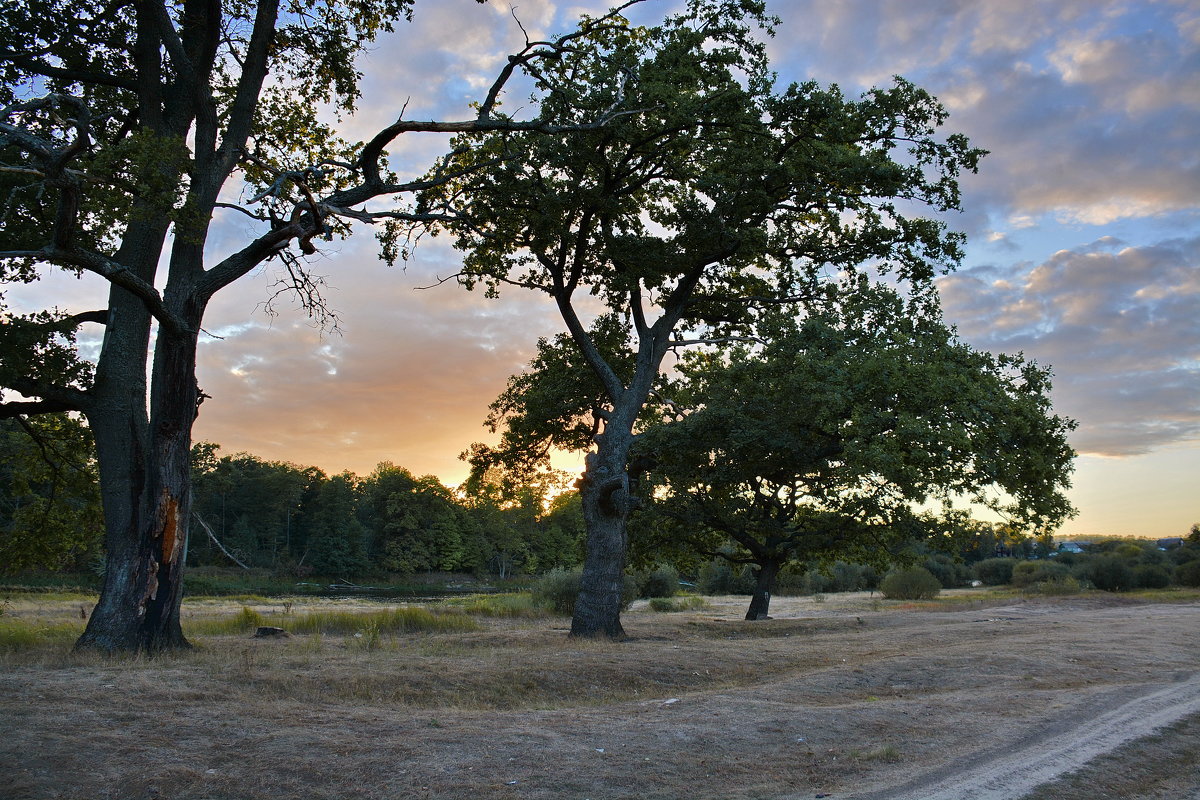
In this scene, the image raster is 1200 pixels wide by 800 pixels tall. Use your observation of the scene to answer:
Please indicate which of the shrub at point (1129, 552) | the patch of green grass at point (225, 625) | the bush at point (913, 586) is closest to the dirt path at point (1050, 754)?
the patch of green grass at point (225, 625)

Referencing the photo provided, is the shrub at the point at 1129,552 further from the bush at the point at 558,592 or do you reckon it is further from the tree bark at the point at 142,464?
the tree bark at the point at 142,464

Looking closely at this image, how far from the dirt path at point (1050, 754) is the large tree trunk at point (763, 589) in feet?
55.6

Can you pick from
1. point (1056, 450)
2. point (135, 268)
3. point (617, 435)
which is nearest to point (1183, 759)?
point (1056, 450)

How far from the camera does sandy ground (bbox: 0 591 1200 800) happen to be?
5.71 meters

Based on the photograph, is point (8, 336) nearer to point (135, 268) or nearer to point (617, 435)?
point (135, 268)

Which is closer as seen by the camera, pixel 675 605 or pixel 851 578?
pixel 675 605

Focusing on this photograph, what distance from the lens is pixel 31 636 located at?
12148 mm

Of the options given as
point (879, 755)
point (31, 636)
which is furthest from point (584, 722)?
point (31, 636)

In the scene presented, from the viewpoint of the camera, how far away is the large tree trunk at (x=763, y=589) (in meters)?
26.3

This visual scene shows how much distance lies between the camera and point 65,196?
970 cm

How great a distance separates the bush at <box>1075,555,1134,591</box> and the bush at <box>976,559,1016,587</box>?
34.2 ft

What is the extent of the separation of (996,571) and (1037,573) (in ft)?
26.6

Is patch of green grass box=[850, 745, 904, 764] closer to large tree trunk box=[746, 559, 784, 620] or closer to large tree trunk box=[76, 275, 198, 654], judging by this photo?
large tree trunk box=[76, 275, 198, 654]

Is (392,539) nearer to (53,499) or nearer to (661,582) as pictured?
(661,582)
